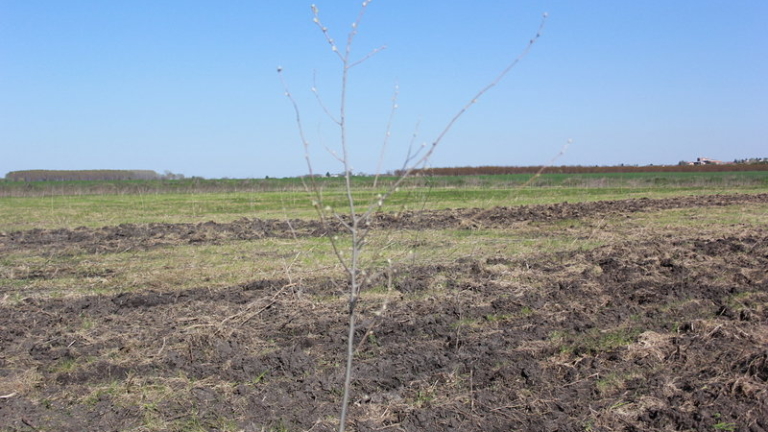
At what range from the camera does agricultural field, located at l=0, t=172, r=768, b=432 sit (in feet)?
14.6

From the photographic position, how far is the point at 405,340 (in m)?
6.06

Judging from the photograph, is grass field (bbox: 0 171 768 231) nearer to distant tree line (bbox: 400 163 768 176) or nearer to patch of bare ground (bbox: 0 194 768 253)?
patch of bare ground (bbox: 0 194 768 253)

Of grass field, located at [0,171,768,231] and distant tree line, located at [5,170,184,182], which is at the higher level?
distant tree line, located at [5,170,184,182]

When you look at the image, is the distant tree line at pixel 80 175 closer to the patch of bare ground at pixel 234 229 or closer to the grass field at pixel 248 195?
the grass field at pixel 248 195

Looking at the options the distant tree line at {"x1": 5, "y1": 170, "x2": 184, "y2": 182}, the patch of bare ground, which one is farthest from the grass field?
the distant tree line at {"x1": 5, "y1": 170, "x2": 184, "y2": 182}

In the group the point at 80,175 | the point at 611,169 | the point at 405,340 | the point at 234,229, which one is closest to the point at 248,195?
the point at 234,229

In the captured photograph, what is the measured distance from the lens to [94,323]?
6.83m

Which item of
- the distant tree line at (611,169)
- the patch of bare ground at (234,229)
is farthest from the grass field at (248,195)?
the distant tree line at (611,169)

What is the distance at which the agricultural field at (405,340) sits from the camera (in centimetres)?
446

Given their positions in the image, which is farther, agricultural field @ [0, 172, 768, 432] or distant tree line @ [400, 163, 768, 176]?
distant tree line @ [400, 163, 768, 176]

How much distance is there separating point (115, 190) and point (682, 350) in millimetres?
45946

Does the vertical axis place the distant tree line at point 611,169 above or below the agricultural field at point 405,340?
above

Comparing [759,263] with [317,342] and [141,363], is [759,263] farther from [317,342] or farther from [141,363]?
[141,363]

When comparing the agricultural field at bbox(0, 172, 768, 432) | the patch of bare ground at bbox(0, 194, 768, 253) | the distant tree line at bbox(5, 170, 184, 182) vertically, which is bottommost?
the agricultural field at bbox(0, 172, 768, 432)
